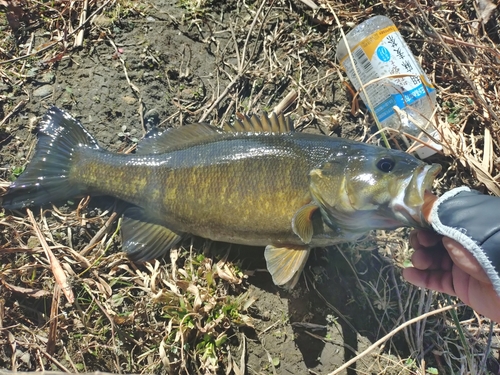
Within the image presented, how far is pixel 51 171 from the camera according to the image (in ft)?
10.8

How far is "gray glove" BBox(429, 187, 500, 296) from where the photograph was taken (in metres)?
2.15

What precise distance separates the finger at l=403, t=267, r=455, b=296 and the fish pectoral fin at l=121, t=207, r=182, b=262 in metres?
1.65

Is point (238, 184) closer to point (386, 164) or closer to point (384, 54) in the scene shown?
point (386, 164)

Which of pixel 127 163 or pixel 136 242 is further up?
pixel 127 163

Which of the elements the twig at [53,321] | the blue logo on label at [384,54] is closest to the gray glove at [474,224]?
the blue logo on label at [384,54]

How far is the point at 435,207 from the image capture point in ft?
7.68

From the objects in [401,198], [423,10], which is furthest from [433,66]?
[401,198]

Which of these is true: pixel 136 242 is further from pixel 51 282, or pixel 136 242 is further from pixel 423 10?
pixel 423 10

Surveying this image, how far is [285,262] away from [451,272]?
1047mm

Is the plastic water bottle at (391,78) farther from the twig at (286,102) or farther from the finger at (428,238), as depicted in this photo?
the finger at (428,238)

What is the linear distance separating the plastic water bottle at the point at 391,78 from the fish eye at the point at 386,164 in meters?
0.93

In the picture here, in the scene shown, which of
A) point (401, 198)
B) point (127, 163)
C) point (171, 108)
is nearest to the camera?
point (401, 198)

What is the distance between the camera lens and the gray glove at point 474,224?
2.15 metres

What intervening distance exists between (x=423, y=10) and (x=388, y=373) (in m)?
3.02
